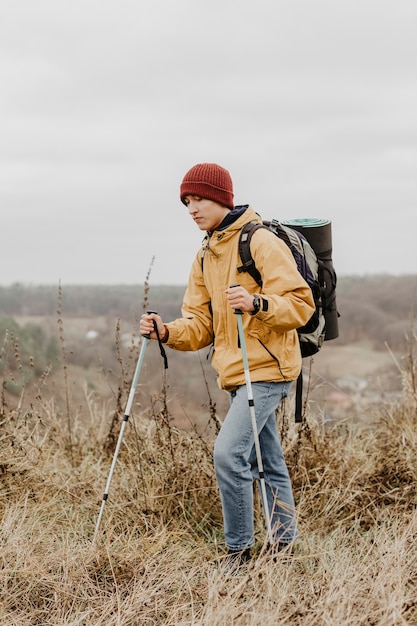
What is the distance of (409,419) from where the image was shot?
5883 millimetres

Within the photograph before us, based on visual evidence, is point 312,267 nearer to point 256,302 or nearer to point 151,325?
point 256,302

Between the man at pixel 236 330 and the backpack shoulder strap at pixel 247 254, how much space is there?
0.03 m

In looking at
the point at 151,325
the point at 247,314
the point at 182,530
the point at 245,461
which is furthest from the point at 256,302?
the point at 182,530

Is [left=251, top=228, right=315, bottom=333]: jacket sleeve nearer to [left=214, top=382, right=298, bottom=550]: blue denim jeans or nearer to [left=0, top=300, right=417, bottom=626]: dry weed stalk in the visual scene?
[left=214, top=382, right=298, bottom=550]: blue denim jeans

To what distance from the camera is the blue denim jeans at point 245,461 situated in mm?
3621

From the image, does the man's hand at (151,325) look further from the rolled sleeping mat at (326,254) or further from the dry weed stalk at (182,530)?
the rolled sleeping mat at (326,254)

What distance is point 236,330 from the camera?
3.77m

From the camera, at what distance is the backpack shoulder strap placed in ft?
11.9

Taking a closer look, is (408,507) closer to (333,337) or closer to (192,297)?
(333,337)

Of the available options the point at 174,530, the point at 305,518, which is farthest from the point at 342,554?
the point at 174,530

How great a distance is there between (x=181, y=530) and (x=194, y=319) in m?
1.40

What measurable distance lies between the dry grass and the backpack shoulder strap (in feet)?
4.71

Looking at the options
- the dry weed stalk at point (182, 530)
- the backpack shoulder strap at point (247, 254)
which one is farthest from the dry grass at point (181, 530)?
the backpack shoulder strap at point (247, 254)

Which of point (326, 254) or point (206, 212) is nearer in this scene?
point (206, 212)
